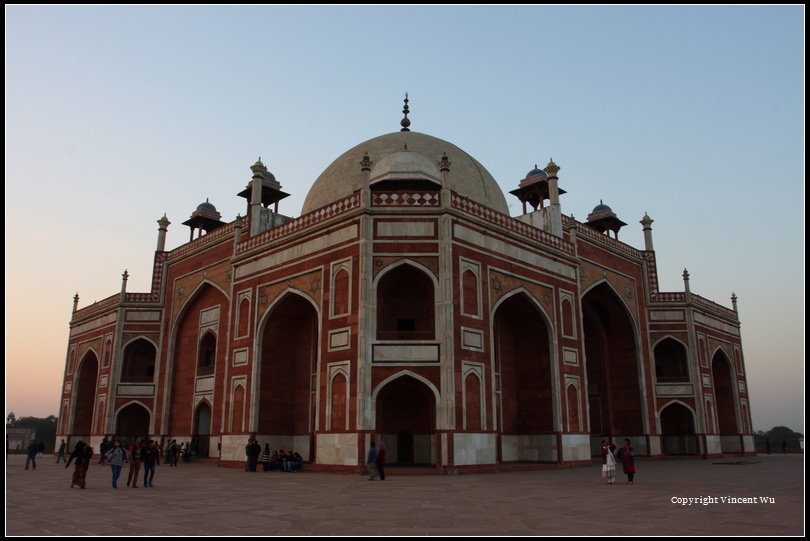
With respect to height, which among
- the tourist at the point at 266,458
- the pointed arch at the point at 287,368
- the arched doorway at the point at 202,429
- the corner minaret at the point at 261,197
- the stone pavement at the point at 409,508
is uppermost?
the corner minaret at the point at 261,197

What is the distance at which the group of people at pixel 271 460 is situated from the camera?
61.0ft

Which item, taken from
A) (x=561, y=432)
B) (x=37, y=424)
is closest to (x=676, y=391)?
(x=561, y=432)

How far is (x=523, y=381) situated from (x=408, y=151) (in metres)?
9.59

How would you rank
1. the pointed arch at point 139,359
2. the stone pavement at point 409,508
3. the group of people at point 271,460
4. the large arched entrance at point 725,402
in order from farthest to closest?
the large arched entrance at point 725,402 < the pointed arch at point 139,359 < the group of people at point 271,460 < the stone pavement at point 409,508

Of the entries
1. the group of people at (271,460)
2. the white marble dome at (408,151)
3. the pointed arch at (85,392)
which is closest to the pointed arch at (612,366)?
the white marble dome at (408,151)

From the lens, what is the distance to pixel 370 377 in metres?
17.0

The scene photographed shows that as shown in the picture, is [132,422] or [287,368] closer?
[287,368]

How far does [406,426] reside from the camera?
755 inches

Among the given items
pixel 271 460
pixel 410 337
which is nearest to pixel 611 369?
pixel 410 337

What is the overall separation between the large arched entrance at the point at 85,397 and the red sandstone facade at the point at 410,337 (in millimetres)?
95

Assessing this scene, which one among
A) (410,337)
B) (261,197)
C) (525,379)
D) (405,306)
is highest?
(261,197)

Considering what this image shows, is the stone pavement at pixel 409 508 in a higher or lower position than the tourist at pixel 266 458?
lower

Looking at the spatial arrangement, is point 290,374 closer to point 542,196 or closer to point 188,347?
point 188,347

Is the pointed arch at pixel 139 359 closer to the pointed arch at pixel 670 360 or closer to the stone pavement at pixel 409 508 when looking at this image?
the stone pavement at pixel 409 508
